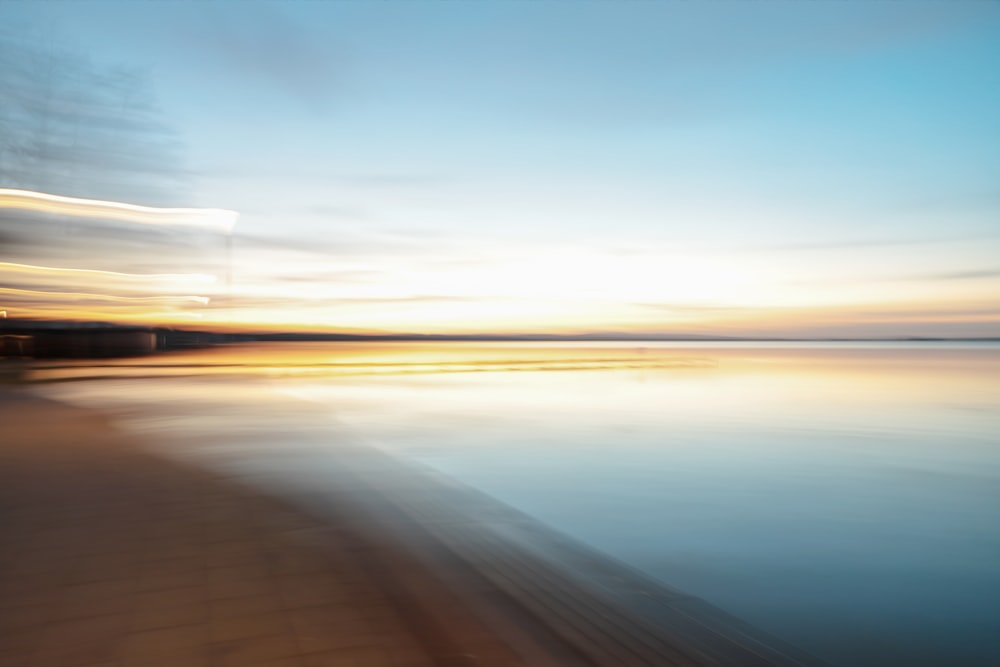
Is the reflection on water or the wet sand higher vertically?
the wet sand

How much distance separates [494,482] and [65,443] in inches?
274

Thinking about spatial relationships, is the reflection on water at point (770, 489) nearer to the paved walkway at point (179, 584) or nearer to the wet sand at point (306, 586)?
the wet sand at point (306, 586)

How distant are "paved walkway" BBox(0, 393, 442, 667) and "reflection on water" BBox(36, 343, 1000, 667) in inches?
132

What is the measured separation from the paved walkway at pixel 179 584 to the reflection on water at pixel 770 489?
335cm

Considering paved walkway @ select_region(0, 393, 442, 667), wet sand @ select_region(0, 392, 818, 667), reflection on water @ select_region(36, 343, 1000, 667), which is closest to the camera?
paved walkway @ select_region(0, 393, 442, 667)

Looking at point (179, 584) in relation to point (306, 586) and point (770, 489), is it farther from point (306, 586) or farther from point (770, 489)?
point (770, 489)

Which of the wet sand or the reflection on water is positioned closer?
the wet sand

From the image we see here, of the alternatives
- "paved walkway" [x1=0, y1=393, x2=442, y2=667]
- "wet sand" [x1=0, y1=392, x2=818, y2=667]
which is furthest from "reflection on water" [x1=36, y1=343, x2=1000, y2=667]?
"paved walkway" [x1=0, y1=393, x2=442, y2=667]

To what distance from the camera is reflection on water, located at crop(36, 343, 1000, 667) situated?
5.96 meters

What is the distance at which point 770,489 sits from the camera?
10.9 metres

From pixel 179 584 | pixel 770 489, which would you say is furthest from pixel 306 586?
pixel 770 489

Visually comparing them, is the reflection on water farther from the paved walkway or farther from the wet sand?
the paved walkway

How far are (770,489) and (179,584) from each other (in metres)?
9.07

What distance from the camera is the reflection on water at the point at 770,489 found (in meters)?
5.96
